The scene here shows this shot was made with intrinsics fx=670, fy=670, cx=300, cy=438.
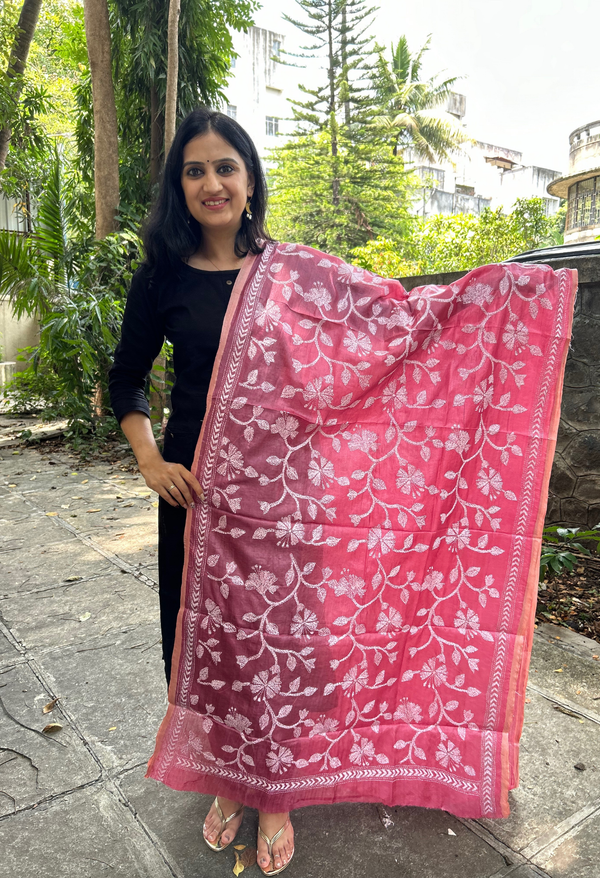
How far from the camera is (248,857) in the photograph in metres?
1.48

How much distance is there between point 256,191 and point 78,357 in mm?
4975

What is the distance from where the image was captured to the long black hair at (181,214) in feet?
4.99

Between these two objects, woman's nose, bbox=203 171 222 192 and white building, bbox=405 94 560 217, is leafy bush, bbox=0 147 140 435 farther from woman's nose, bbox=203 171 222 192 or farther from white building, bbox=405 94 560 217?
white building, bbox=405 94 560 217

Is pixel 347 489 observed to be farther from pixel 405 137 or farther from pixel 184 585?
pixel 405 137

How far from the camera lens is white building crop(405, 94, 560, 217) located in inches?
1006

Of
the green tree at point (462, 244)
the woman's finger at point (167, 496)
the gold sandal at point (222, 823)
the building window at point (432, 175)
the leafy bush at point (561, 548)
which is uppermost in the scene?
the building window at point (432, 175)

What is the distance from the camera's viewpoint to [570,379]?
3188 mm

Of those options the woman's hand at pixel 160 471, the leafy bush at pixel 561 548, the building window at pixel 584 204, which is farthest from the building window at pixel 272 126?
the woman's hand at pixel 160 471

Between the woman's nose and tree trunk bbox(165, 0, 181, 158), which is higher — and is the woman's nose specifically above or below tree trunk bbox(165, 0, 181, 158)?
below

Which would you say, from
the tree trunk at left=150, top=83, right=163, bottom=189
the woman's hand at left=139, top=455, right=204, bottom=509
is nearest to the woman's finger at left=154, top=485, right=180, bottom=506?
the woman's hand at left=139, top=455, right=204, bottom=509

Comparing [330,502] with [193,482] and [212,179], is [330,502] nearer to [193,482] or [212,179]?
[193,482]

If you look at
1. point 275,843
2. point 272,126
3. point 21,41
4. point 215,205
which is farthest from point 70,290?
point 272,126

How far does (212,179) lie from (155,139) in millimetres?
6111

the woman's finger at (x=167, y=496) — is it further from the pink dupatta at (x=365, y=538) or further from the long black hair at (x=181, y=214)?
the long black hair at (x=181, y=214)
